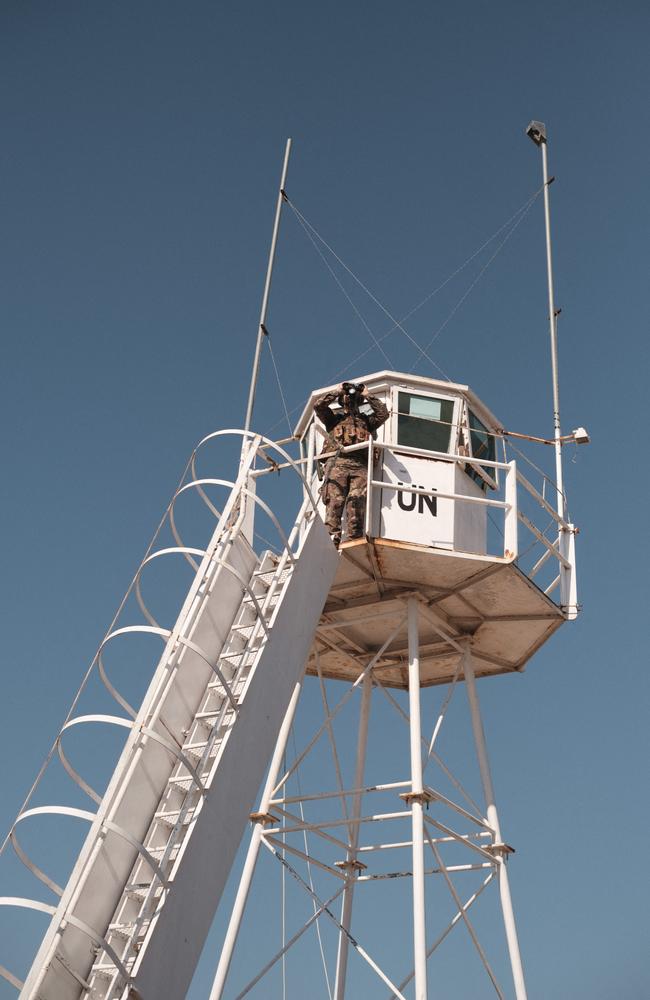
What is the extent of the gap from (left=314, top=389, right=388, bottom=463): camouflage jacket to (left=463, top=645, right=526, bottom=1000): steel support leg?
4216mm

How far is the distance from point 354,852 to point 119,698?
9579 mm

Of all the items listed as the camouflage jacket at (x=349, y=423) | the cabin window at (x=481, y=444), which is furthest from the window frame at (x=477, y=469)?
the camouflage jacket at (x=349, y=423)

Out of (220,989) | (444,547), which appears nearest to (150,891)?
(220,989)

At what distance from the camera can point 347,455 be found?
60.1 ft

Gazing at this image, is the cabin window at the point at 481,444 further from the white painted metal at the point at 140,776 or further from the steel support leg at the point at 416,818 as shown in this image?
the white painted metal at the point at 140,776

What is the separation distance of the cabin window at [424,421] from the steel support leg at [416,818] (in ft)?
9.18

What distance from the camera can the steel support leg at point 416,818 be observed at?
16125 mm

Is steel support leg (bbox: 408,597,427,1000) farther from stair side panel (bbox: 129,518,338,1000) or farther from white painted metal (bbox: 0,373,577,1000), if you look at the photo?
stair side panel (bbox: 129,518,338,1000)

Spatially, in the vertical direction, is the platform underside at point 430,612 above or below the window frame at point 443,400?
below

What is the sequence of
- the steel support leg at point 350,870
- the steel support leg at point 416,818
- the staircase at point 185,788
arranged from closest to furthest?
the staircase at point 185,788 < the steel support leg at point 416,818 < the steel support leg at point 350,870

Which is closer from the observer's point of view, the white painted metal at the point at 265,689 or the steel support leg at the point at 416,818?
the white painted metal at the point at 265,689

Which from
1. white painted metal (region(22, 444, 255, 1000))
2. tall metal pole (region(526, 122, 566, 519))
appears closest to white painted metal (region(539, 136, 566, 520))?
tall metal pole (region(526, 122, 566, 519))

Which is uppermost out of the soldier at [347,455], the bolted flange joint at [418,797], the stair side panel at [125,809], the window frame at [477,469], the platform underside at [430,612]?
the window frame at [477,469]

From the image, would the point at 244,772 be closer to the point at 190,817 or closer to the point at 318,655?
the point at 190,817
